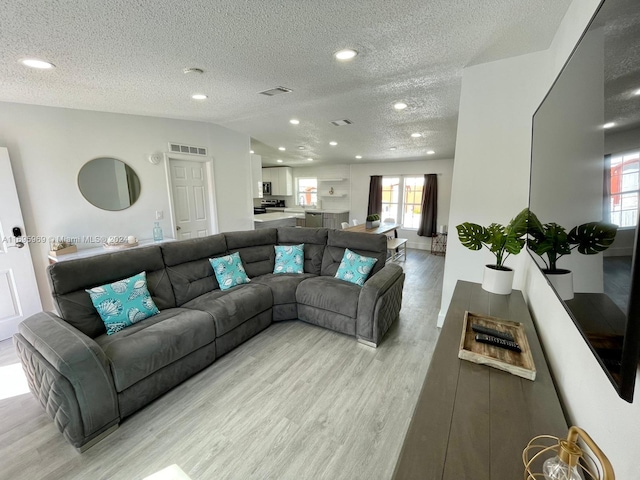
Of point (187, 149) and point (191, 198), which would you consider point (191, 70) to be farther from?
point (191, 198)

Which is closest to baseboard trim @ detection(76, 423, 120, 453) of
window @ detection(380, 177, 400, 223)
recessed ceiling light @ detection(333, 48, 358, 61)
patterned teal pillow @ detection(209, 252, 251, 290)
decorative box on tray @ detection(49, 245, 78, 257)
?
patterned teal pillow @ detection(209, 252, 251, 290)

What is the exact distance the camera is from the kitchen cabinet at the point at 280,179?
912cm

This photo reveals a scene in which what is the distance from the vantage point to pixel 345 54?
209 cm

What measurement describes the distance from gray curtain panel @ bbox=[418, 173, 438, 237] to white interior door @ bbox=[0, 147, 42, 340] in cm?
739

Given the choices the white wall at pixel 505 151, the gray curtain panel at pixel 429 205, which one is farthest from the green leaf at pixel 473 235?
the gray curtain panel at pixel 429 205

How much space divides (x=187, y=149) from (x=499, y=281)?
444 centimetres

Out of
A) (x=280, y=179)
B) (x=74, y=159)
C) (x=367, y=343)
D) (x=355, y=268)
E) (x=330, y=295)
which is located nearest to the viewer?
(x=367, y=343)

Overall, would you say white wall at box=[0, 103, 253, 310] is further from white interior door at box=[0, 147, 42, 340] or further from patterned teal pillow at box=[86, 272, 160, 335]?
patterned teal pillow at box=[86, 272, 160, 335]

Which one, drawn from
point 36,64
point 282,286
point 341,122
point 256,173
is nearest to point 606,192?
point 282,286

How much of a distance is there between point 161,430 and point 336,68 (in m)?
3.00

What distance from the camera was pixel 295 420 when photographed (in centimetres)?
184

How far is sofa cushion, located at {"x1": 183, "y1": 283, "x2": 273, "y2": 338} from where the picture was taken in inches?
95.7

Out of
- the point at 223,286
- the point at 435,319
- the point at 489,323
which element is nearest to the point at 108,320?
the point at 223,286

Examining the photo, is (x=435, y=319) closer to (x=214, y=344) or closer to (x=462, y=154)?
(x=462, y=154)
